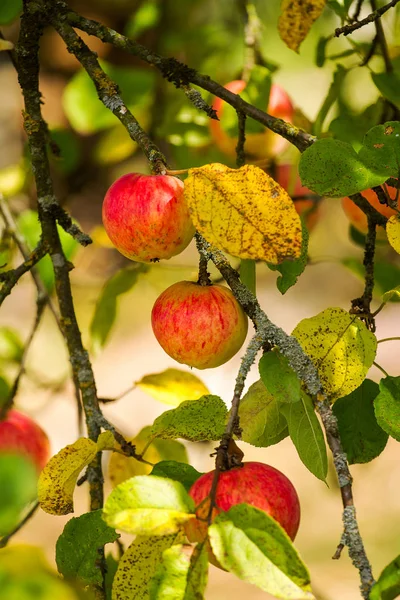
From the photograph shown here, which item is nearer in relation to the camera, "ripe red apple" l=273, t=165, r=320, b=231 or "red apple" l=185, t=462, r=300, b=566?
"red apple" l=185, t=462, r=300, b=566

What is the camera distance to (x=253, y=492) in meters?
0.50

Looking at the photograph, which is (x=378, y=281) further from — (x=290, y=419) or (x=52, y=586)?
(x=52, y=586)

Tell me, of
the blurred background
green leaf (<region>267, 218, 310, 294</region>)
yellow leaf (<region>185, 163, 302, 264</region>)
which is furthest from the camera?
the blurred background

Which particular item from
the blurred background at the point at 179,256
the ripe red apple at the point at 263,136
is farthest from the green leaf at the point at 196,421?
the ripe red apple at the point at 263,136

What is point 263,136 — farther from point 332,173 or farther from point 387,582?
point 387,582

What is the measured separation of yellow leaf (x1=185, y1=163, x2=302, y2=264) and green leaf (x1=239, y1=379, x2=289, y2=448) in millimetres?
165

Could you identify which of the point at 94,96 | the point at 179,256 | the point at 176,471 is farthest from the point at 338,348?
the point at 179,256

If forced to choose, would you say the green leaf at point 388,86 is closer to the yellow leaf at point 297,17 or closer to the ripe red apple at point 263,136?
the yellow leaf at point 297,17

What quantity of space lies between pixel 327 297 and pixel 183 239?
195 cm

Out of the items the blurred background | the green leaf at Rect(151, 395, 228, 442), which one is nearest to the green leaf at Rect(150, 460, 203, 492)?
the green leaf at Rect(151, 395, 228, 442)

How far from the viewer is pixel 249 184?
478mm

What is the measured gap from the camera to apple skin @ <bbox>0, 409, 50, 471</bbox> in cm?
86

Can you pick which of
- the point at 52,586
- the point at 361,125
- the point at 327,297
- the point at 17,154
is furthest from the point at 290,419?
the point at 327,297

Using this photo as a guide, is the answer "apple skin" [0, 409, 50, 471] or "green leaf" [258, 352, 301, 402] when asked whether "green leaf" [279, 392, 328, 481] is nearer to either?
"green leaf" [258, 352, 301, 402]
